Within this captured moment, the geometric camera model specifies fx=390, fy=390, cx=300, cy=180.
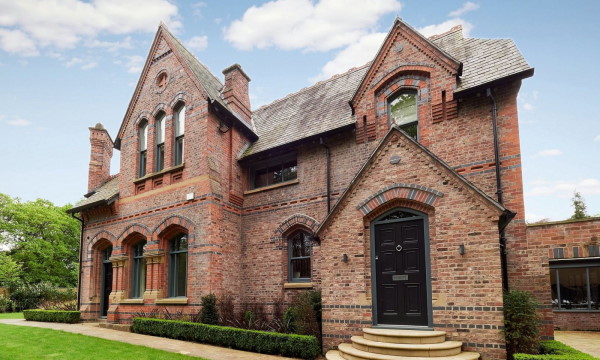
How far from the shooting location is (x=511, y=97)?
977 centimetres

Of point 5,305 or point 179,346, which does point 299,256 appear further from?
point 5,305

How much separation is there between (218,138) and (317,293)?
6.64 metres

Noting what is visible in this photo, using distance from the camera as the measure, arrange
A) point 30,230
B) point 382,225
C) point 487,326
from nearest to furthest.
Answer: point 487,326
point 382,225
point 30,230

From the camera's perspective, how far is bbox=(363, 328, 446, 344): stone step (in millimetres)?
7492

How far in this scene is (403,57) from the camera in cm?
1157

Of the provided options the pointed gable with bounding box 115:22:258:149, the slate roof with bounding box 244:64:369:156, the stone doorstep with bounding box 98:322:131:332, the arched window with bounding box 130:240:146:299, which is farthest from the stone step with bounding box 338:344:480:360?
the arched window with bounding box 130:240:146:299

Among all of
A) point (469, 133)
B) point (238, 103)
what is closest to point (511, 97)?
point (469, 133)

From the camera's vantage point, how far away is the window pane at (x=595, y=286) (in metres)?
15.4

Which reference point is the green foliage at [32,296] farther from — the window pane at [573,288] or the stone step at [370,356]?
the window pane at [573,288]

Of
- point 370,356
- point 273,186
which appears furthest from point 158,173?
point 370,356

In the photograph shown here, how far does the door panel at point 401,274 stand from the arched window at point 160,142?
31.6 feet

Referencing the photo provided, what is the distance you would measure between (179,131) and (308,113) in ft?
16.2

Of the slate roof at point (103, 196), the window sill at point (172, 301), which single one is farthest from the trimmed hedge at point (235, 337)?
the slate roof at point (103, 196)

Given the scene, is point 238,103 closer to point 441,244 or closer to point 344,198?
point 344,198
